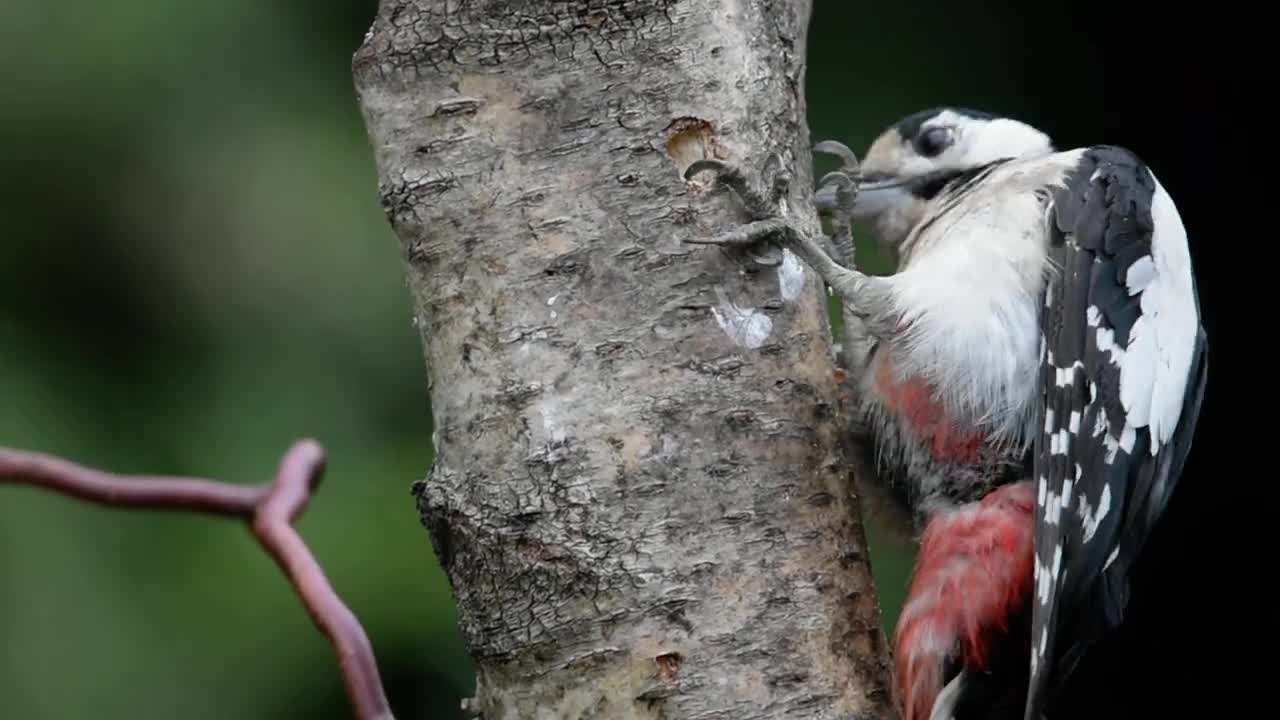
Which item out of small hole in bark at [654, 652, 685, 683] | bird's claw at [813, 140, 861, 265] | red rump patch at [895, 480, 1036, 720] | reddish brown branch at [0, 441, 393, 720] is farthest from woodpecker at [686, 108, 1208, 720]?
reddish brown branch at [0, 441, 393, 720]

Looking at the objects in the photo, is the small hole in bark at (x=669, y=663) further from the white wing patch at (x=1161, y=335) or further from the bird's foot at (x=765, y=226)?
the white wing patch at (x=1161, y=335)

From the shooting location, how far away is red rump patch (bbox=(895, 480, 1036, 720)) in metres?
2.02

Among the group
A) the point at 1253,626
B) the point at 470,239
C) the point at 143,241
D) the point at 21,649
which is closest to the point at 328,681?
the point at 21,649

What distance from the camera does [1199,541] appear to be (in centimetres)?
339

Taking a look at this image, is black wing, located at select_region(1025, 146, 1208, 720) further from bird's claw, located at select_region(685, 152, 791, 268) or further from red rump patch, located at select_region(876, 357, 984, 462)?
bird's claw, located at select_region(685, 152, 791, 268)

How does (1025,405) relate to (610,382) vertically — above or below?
below

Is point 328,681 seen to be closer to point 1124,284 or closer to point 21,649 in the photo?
point 21,649

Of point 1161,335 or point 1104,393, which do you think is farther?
point 1161,335

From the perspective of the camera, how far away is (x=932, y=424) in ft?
7.07

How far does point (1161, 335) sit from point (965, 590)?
0.46 m

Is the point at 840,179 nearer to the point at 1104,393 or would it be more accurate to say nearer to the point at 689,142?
Answer: the point at 1104,393

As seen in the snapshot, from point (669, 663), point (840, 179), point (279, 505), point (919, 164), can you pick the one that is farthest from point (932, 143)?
point (279, 505)

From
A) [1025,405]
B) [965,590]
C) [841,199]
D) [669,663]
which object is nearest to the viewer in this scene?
[669,663]

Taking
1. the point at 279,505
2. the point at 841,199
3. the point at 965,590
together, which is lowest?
the point at 965,590
